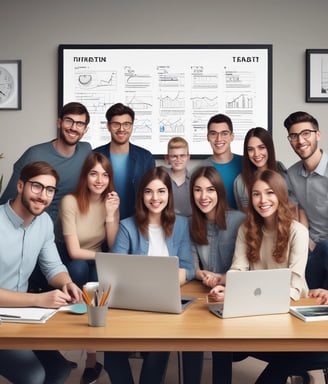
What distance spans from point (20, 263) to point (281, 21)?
9.37 ft

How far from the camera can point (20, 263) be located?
224 cm

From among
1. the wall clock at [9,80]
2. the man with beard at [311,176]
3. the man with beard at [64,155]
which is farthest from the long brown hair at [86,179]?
the wall clock at [9,80]

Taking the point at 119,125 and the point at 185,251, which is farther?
the point at 119,125

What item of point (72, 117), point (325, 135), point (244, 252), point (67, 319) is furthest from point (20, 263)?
point (325, 135)

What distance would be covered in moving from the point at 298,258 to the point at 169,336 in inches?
36.1

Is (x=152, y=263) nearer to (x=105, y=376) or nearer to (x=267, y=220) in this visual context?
(x=267, y=220)

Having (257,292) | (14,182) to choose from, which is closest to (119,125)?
(14,182)

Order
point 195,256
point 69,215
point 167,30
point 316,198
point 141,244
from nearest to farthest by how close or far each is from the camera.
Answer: point 141,244 < point 195,256 < point 69,215 < point 316,198 < point 167,30

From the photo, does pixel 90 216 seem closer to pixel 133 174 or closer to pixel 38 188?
pixel 133 174

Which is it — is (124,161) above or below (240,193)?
above

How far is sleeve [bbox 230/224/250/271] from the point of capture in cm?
238

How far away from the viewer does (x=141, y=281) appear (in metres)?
1.81

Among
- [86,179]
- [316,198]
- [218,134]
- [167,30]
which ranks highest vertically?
[167,30]

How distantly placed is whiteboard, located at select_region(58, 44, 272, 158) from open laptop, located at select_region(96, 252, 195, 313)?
2.32 meters
